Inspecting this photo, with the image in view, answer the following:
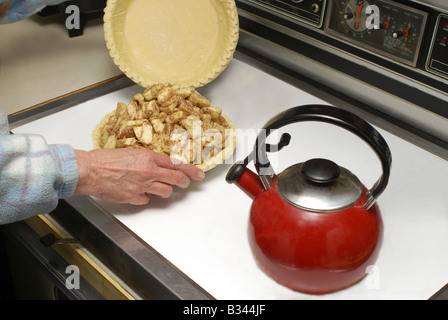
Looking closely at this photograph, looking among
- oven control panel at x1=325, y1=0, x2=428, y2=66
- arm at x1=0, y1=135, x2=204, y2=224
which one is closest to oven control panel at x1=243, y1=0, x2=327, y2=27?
oven control panel at x1=325, y1=0, x2=428, y2=66

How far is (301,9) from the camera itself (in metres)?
1.34

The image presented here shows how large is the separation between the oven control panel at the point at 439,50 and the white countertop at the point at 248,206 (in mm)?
195

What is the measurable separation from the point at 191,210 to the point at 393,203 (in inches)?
17.0

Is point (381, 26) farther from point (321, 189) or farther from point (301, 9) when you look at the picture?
point (321, 189)

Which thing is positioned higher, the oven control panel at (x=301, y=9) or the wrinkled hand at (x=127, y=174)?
the oven control panel at (x=301, y=9)

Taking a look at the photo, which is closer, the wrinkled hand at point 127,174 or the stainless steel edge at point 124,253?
the stainless steel edge at point 124,253

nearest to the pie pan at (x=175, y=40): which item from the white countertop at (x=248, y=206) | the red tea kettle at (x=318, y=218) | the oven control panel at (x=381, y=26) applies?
the white countertop at (x=248, y=206)

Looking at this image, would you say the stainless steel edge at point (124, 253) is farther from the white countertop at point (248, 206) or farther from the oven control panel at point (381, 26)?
the oven control panel at point (381, 26)

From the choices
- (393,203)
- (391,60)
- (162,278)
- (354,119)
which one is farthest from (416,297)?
(391,60)

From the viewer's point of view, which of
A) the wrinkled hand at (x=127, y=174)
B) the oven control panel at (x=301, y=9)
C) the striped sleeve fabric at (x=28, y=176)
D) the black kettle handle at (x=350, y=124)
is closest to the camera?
the black kettle handle at (x=350, y=124)

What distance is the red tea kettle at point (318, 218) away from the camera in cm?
83

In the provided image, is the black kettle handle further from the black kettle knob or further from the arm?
the arm

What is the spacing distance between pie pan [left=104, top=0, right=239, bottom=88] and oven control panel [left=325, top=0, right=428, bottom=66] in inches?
10.9
